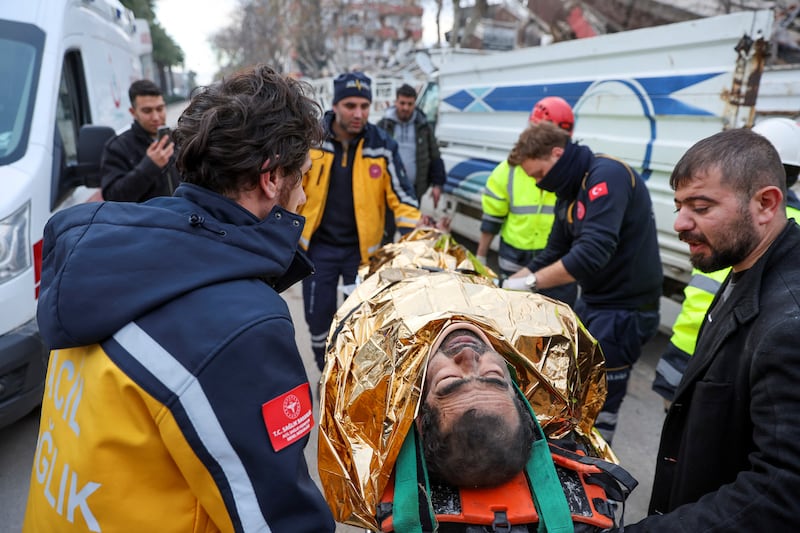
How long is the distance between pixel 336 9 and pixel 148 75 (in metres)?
23.5

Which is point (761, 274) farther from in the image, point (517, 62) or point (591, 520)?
point (517, 62)

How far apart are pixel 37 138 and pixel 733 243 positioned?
358cm

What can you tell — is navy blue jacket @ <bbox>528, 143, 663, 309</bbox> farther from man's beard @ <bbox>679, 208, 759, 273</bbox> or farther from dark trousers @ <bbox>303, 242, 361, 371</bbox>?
dark trousers @ <bbox>303, 242, 361, 371</bbox>

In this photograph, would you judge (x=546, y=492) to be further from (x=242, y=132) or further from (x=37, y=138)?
(x=37, y=138)

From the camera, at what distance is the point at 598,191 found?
8.75 ft

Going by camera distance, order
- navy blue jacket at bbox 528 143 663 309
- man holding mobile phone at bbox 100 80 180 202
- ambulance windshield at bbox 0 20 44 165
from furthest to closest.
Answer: man holding mobile phone at bbox 100 80 180 202 → ambulance windshield at bbox 0 20 44 165 → navy blue jacket at bbox 528 143 663 309

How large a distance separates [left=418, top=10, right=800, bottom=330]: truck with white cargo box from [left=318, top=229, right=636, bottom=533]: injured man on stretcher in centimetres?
210

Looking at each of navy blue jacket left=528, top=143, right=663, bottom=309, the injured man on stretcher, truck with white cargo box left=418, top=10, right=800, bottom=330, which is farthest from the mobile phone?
truck with white cargo box left=418, top=10, right=800, bottom=330

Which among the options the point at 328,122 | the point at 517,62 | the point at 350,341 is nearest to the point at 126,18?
the point at 328,122

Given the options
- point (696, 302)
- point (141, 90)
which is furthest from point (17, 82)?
point (696, 302)

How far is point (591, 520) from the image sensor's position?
158cm

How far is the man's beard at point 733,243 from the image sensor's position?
4.89ft

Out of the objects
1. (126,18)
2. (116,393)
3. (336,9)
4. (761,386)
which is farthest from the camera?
(336,9)

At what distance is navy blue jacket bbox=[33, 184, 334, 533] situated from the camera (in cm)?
95
